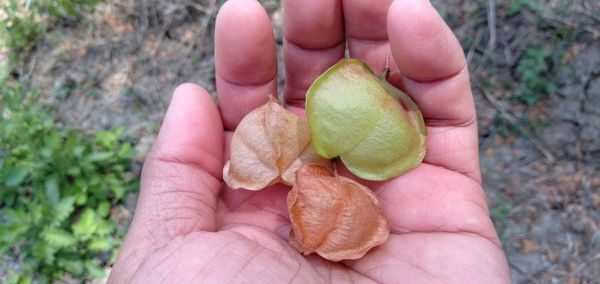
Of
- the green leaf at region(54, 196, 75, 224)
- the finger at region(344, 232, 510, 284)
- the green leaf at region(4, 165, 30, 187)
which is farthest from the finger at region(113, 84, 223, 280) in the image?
the green leaf at region(4, 165, 30, 187)

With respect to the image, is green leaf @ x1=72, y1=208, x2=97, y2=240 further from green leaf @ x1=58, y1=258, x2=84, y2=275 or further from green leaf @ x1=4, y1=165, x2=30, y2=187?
green leaf @ x1=4, y1=165, x2=30, y2=187

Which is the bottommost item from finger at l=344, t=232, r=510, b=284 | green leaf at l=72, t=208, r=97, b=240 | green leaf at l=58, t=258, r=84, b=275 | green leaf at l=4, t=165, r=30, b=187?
green leaf at l=58, t=258, r=84, b=275

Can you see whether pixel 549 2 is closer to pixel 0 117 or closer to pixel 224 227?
pixel 224 227

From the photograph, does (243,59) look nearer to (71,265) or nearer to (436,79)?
(436,79)

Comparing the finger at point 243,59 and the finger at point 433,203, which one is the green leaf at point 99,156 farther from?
the finger at point 433,203

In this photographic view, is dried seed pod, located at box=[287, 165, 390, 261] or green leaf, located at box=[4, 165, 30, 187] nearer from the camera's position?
dried seed pod, located at box=[287, 165, 390, 261]

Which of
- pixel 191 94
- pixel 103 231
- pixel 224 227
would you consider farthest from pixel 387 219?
pixel 103 231

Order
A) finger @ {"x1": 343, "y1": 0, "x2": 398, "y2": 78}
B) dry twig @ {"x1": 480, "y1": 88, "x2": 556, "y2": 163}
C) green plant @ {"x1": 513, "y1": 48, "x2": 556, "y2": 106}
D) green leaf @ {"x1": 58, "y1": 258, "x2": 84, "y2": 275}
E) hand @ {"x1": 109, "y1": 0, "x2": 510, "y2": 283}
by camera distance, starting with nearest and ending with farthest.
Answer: hand @ {"x1": 109, "y1": 0, "x2": 510, "y2": 283}
finger @ {"x1": 343, "y1": 0, "x2": 398, "y2": 78}
green leaf @ {"x1": 58, "y1": 258, "x2": 84, "y2": 275}
dry twig @ {"x1": 480, "y1": 88, "x2": 556, "y2": 163}
green plant @ {"x1": 513, "y1": 48, "x2": 556, "y2": 106}

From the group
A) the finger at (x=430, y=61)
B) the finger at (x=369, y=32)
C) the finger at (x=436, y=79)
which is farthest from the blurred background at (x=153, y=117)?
the finger at (x=369, y=32)
